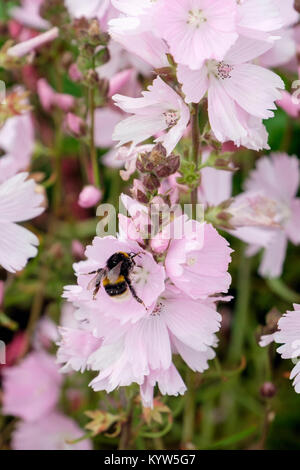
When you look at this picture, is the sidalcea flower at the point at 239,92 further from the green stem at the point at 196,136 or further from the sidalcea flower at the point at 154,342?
the sidalcea flower at the point at 154,342

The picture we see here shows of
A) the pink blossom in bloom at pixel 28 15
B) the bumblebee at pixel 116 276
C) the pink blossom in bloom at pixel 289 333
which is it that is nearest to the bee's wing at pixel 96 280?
the bumblebee at pixel 116 276

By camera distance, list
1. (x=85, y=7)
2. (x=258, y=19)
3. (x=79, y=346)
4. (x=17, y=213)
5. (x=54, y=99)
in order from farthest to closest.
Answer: (x=54, y=99), (x=85, y=7), (x=17, y=213), (x=79, y=346), (x=258, y=19)

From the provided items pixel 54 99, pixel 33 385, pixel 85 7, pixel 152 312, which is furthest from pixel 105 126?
pixel 152 312

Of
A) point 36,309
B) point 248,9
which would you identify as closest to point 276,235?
point 36,309

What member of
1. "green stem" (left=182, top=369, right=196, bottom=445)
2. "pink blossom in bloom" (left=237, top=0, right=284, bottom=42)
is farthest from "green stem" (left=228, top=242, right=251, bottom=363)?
"pink blossom in bloom" (left=237, top=0, right=284, bottom=42)

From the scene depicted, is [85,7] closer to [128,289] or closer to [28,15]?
[28,15]

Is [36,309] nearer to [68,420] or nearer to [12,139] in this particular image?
[68,420]
